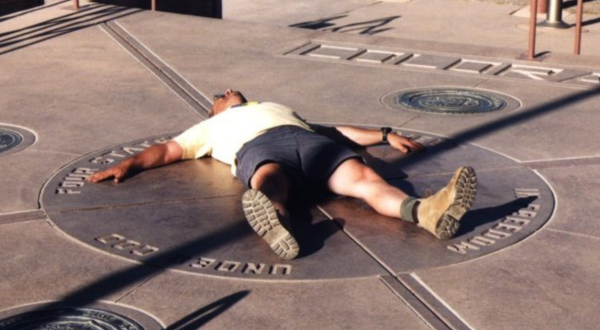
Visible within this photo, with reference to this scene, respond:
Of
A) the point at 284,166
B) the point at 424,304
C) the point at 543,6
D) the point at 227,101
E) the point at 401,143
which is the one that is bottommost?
the point at 543,6

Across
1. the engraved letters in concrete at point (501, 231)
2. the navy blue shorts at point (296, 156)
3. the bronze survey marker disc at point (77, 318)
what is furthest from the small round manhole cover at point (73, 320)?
the engraved letters in concrete at point (501, 231)

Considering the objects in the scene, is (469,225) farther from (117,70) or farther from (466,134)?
(117,70)

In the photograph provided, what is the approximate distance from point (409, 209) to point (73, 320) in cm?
208

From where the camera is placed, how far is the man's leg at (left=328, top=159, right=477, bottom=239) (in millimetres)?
6180

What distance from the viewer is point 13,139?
28.0 feet

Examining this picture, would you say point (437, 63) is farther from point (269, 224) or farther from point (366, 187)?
point (269, 224)

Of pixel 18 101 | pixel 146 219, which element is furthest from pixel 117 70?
pixel 146 219

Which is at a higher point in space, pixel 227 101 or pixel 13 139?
pixel 227 101

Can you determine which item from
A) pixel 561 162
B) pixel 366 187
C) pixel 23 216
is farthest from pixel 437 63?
pixel 23 216

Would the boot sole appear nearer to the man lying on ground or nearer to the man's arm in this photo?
the man lying on ground

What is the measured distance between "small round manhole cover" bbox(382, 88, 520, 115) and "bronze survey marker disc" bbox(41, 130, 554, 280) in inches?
51.9

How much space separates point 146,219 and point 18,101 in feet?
11.0

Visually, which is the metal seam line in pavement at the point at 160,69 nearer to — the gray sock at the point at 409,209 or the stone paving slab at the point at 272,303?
the gray sock at the point at 409,209

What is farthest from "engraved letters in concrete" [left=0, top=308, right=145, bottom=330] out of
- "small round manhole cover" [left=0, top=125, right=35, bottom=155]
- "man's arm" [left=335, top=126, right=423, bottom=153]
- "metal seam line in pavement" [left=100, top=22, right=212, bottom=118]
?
"metal seam line in pavement" [left=100, top=22, right=212, bottom=118]
